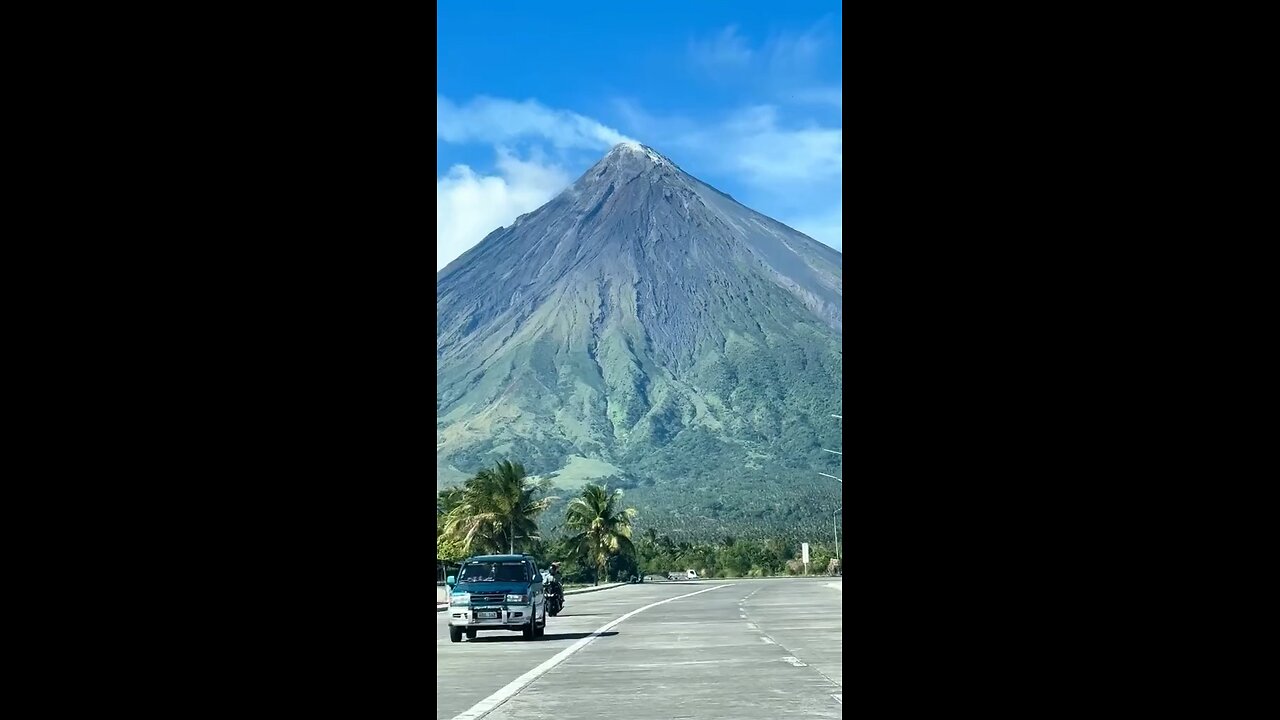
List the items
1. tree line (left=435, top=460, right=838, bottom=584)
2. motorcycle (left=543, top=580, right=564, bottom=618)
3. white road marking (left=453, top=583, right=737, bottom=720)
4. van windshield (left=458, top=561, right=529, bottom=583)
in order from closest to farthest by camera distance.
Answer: white road marking (left=453, top=583, right=737, bottom=720), van windshield (left=458, top=561, right=529, bottom=583), motorcycle (left=543, top=580, right=564, bottom=618), tree line (left=435, top=460, right=838, bottom=584)

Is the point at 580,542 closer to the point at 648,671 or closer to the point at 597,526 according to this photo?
the point at 597,526

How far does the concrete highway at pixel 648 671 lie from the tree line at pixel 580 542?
2037cm

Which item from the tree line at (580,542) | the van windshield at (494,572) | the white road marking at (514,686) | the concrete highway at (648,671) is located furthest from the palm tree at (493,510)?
the white road marking at (514,686)

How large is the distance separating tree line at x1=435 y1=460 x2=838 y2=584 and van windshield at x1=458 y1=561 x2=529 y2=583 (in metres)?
21.8

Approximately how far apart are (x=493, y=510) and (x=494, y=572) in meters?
42.7

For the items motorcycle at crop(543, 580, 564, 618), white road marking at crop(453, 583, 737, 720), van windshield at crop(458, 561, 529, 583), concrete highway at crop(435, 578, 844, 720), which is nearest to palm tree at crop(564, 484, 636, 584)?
motorcycle at crop(543, 580, 564, 618)

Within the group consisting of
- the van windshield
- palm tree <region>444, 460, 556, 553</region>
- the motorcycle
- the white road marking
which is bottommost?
the motorcycle

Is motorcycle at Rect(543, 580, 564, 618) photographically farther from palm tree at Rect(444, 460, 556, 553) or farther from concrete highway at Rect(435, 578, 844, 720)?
palm tree at Rect(444, 460, 556, 553)

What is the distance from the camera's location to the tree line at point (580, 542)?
7138 cm

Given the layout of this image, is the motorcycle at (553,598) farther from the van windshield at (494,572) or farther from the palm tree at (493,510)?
the palm tree at (493,510)

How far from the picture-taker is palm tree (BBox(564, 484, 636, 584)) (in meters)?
88.8
